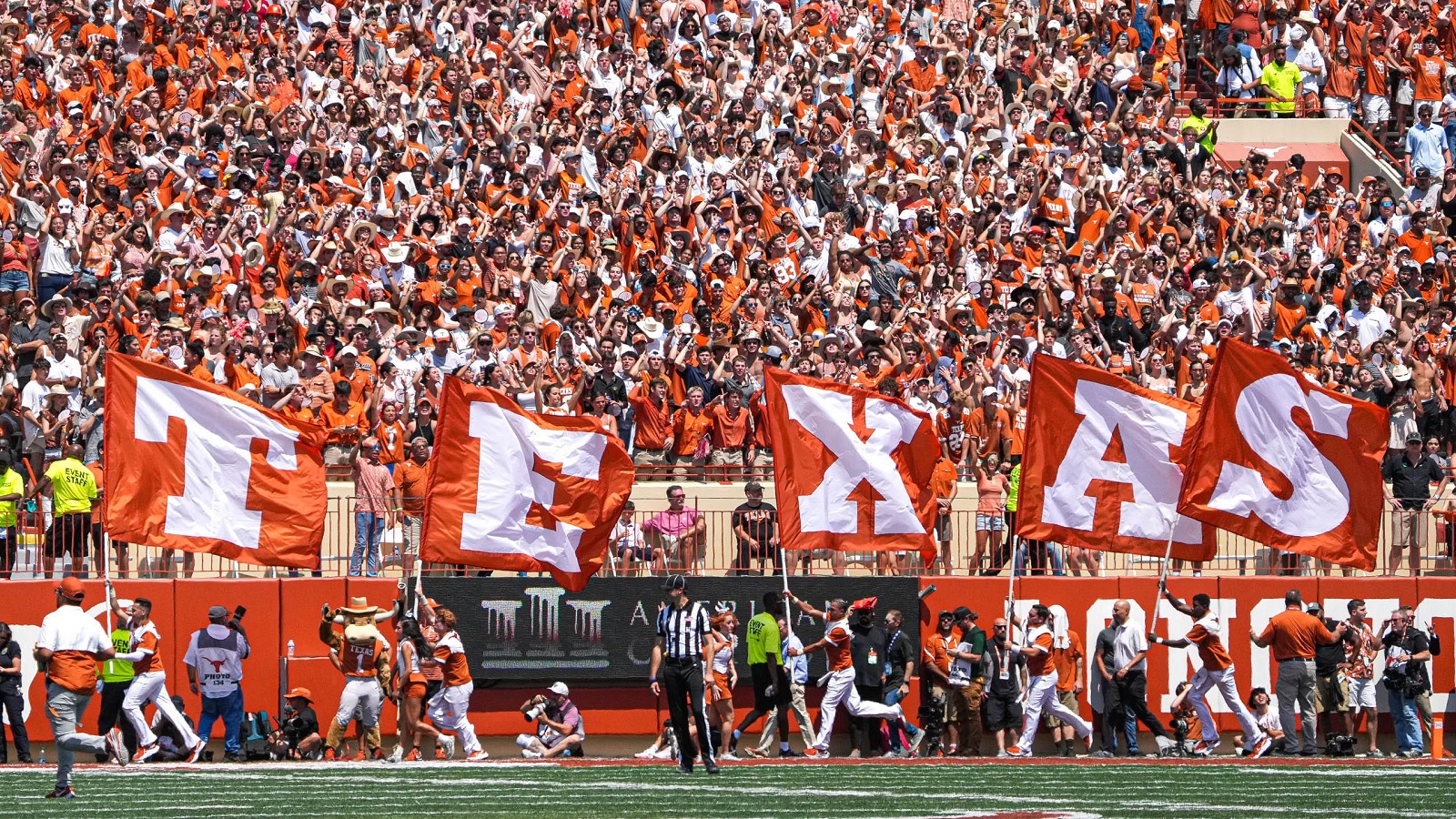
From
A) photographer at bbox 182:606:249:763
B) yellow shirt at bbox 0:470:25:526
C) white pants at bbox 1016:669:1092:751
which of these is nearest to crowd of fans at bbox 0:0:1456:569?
yellow shirt at bbox 0:470:25:526

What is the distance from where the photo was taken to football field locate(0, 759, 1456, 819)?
1536cm

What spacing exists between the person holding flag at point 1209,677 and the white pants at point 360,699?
653 centimetres

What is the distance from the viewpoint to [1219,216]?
2973 centimetres

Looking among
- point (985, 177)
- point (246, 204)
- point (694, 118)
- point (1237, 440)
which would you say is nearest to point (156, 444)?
point (246, 204)

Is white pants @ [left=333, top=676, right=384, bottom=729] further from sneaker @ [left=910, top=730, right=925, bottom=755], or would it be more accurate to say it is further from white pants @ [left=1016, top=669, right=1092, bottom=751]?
white pants @ [left=1016, top=669, right=1092, bottom=751]

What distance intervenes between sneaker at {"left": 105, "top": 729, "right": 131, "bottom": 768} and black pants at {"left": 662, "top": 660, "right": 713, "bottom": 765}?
457cm

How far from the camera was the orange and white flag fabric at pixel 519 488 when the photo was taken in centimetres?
2050

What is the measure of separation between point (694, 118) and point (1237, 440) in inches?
392

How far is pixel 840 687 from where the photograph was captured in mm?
22312

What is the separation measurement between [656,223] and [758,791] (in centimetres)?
1118

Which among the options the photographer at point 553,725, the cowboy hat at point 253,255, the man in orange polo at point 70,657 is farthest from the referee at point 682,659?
the cowboy hat at point 253,255

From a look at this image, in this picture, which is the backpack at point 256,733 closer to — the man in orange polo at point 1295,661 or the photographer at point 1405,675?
the man in orange polo at point 1295,661

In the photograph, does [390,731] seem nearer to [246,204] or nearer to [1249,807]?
[246,204]

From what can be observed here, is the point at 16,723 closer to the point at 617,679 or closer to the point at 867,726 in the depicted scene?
the point at 617,679
